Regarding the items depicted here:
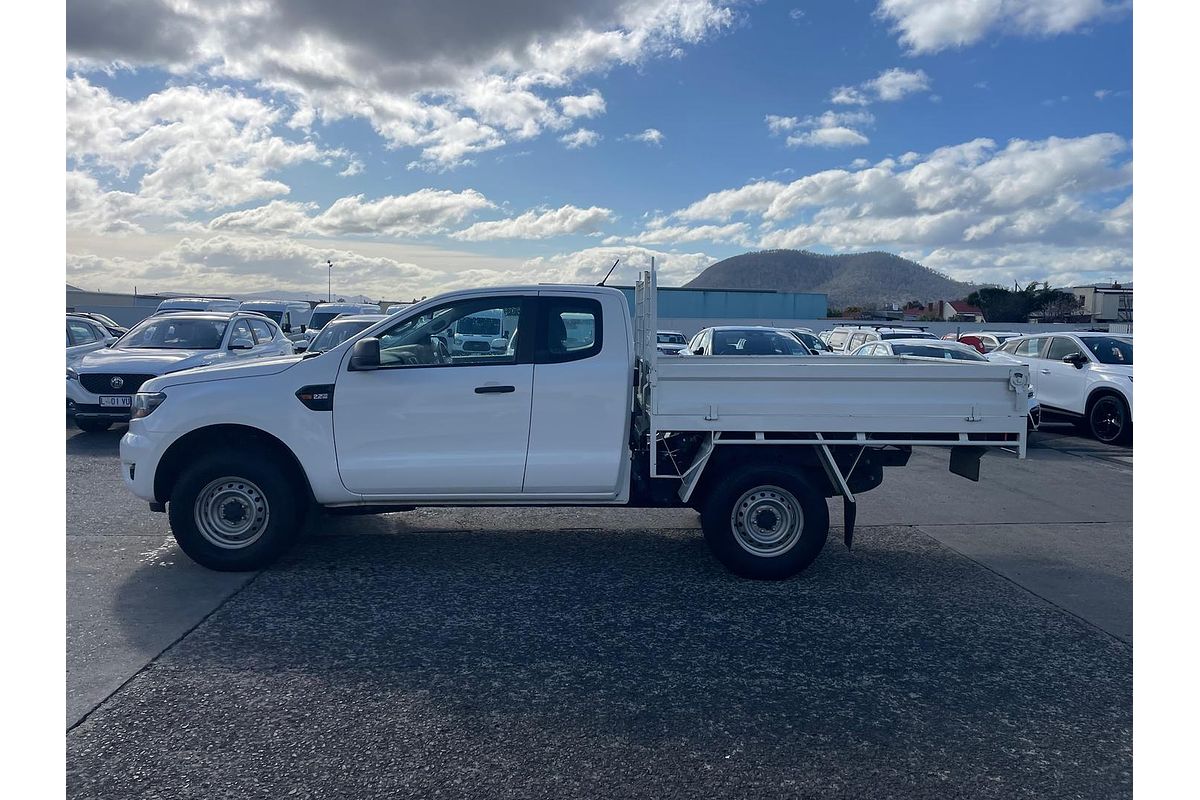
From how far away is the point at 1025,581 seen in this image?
6.62 metres

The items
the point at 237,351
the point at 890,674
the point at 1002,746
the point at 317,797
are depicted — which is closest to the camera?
the point at 317,797

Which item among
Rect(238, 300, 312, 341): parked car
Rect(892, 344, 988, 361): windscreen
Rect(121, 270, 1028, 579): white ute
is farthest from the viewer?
Rect(238, 300, 312, 341): parked car

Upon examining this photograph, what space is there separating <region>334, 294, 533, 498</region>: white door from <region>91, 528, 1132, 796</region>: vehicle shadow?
704 mm

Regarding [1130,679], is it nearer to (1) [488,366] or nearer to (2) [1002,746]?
(2) [1002,746]

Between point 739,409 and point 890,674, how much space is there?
6.89 ft

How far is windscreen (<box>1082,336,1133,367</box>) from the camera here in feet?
47.9

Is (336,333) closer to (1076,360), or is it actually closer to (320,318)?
(320,318)

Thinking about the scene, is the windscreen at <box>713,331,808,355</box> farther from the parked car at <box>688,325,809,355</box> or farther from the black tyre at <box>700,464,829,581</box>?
the black tyre at <box>700,464,829,581</box>

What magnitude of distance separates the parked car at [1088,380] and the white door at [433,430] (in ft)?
31.9

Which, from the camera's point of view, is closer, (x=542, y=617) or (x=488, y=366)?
(x=542, y=617)

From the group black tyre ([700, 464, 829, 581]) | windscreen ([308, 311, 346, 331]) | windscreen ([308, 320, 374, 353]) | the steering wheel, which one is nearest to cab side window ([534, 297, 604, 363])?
the steering wheel

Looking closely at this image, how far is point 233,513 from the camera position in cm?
651

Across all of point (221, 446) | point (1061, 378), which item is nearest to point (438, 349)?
point (221, 446)

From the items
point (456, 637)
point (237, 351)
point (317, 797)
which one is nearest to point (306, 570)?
point (456, 637)
